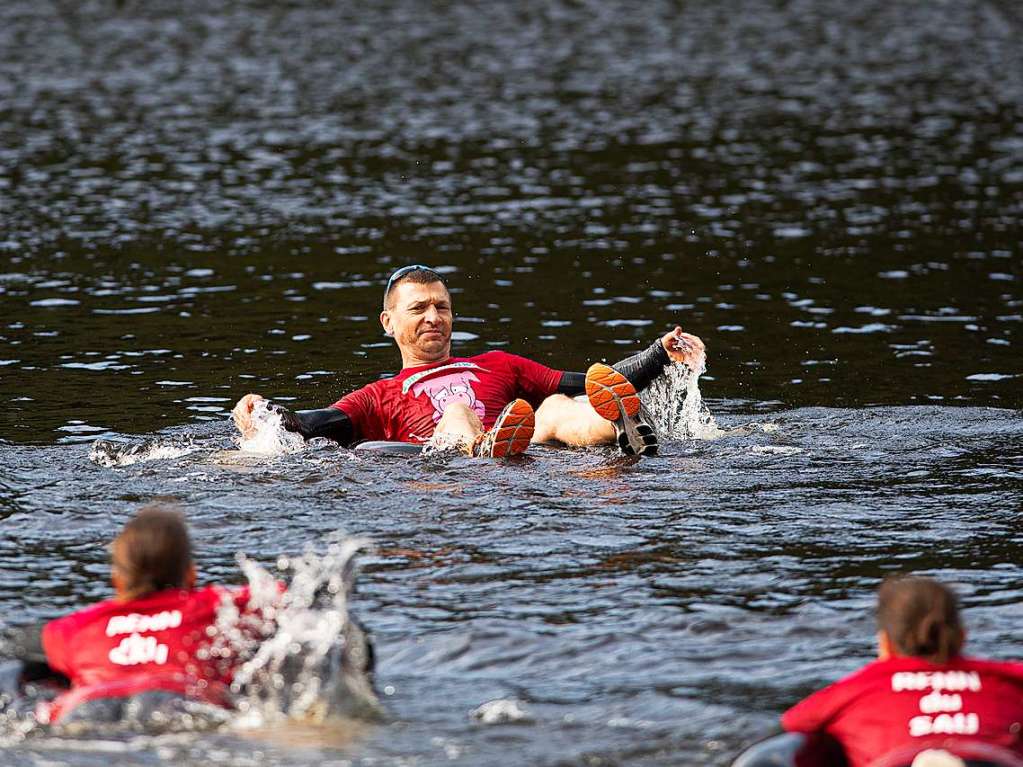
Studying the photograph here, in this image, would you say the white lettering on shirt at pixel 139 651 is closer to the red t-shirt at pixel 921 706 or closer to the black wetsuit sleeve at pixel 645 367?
the red t-shirt at pixel 921 706

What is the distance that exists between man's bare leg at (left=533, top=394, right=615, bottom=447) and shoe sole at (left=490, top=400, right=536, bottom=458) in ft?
2.64

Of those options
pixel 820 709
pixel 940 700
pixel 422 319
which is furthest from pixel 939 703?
pixel 422 319

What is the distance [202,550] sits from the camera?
429 inches

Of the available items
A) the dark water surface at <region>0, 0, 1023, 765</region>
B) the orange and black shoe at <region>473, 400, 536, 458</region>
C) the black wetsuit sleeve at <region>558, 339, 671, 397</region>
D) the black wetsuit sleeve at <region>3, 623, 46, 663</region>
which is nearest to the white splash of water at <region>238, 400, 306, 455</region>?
the dark water surface at <region>0, 0, 1023, 765</region>

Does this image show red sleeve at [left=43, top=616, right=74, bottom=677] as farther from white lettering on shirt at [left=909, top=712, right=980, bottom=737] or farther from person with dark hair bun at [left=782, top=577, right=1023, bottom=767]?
white lettering on shirt at [left=909, top=712, right=980, bottom=737]

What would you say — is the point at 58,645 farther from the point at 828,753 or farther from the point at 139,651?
the point at 828,753

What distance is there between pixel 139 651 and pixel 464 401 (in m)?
6.46

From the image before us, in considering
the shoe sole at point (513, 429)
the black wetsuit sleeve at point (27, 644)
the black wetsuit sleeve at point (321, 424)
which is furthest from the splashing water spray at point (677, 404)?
the black wetsuit sleeve at point (27, 644)

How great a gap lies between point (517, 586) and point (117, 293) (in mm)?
13340

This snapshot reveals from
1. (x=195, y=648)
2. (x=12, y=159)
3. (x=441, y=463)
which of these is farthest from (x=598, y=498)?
(x=12, y=159)

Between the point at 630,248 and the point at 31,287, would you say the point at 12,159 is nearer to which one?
the point at 31,287

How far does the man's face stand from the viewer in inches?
565

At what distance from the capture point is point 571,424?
13.8 meters

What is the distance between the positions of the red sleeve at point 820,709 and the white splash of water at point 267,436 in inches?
259
